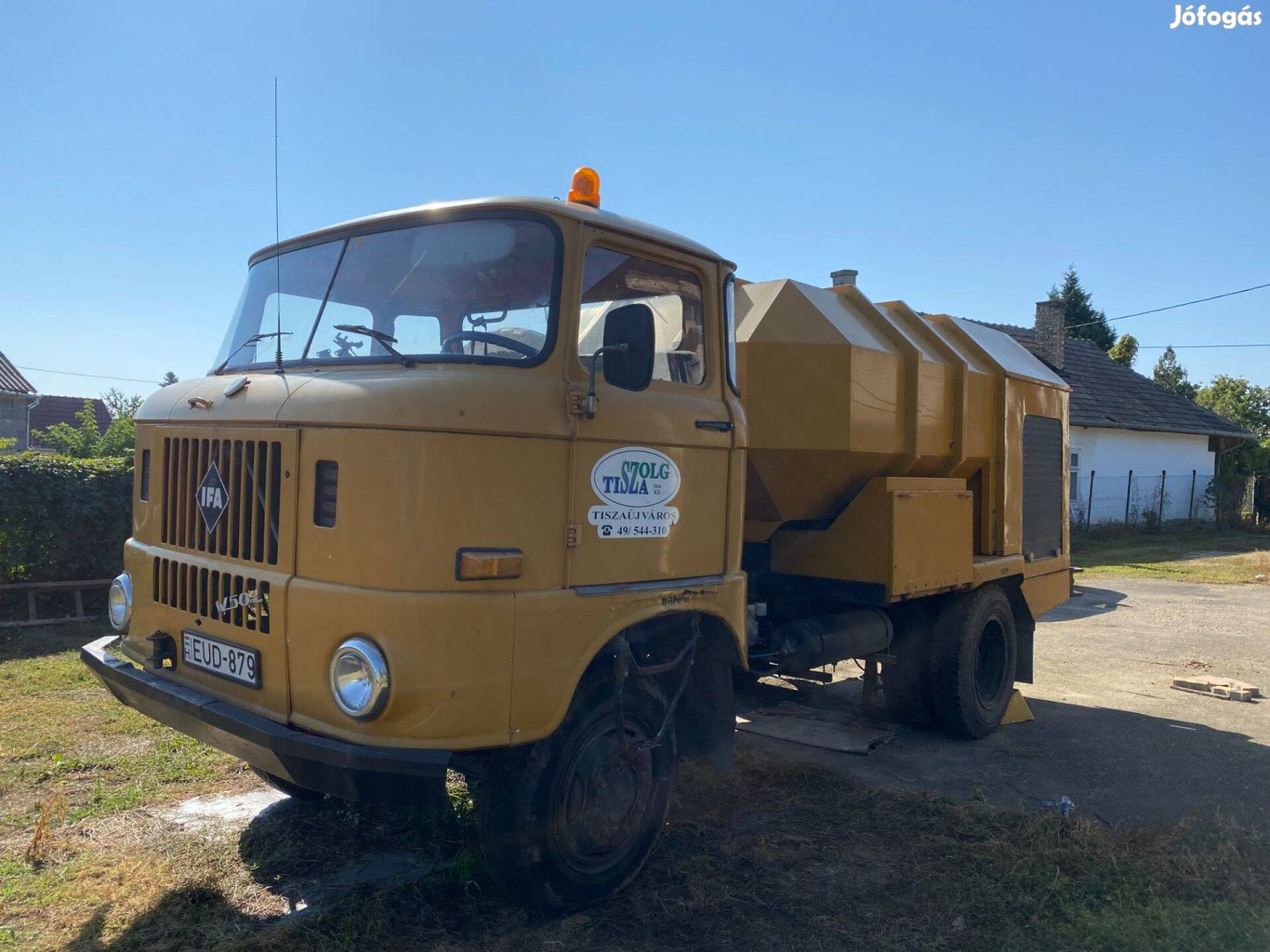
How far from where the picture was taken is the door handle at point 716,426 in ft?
13.4

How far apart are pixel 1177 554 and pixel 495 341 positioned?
68.7ft

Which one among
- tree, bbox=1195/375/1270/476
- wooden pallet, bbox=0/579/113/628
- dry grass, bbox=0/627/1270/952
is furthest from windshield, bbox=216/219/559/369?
tree, bbox=1195/375/1270/476

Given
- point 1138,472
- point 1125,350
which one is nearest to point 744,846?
point 1138,472

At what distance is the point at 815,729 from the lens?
6.66 m

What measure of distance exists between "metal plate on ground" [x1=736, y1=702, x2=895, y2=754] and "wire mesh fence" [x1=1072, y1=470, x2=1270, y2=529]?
17.3m

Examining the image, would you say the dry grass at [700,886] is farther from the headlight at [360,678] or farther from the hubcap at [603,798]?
the headlight at [360,678]

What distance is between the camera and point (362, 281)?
150 inches

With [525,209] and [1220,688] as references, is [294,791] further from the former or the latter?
[1220,688]

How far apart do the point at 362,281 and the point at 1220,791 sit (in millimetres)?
5474

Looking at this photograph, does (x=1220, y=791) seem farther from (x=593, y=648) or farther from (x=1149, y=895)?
(x=593, y=648)

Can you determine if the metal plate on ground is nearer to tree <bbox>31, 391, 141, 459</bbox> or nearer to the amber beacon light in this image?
the amber beacon light

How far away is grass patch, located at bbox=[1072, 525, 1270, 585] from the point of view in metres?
17.0

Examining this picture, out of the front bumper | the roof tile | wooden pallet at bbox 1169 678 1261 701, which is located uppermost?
the roof tile

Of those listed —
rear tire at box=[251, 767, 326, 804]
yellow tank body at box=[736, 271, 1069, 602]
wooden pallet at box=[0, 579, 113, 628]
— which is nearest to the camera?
rear tire at box=[251, 767, 326, 804]
